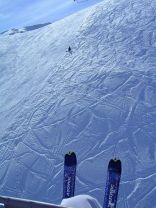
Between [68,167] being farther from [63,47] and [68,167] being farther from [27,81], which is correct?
[63,47]

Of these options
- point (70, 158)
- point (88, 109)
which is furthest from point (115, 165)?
→ point (88, 109)

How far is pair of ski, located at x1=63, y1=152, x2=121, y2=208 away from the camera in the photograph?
178 inches

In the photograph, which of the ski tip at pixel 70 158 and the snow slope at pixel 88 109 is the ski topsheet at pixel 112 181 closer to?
the ski tip at pixel 70 158

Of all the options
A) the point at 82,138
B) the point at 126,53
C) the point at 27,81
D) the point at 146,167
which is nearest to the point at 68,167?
the point at 146,167

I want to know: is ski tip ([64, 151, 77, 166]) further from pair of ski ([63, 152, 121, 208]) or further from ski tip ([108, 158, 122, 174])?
ski tip ([108, 158, 122, 174])

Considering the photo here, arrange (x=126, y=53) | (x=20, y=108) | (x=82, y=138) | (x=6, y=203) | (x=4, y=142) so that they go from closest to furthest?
(x=6, y=203) → (x=82, y=138) → (x=4, y=142) → (x=20, y=108) → (x=126, y=53)

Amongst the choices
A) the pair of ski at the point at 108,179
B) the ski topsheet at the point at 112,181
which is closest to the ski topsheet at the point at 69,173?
the pair of ski at the point at 108,179

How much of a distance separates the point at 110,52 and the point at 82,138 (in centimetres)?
513

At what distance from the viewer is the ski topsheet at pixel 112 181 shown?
14.8 ft

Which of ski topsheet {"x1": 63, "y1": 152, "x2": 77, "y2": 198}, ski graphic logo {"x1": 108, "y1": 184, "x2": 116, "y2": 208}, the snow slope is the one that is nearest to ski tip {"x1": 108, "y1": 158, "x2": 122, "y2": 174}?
ski graphic logo {"x1": 108, "y1": 184, "x2": 116, "y2": 208}

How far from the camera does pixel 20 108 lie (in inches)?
520

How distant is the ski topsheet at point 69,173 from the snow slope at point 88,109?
3.26m

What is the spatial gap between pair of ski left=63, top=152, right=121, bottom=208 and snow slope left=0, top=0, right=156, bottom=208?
332cm

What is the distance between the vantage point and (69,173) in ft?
16.4
